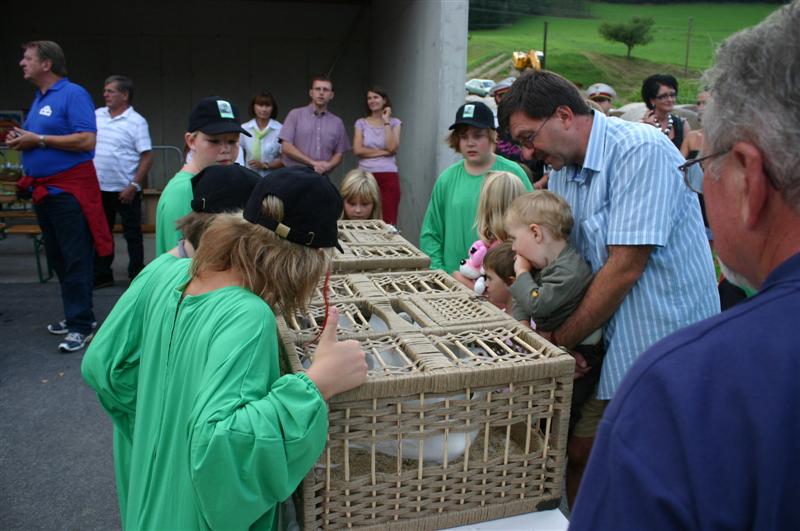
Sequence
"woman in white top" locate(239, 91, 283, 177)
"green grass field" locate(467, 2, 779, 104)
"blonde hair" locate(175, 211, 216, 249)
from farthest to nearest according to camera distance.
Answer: "green grass field" locate(467, 2, 779, 104)
"woman in white top" locate(239, 91, 283, 177)
"blonde hair" locate(175, 211, 216, 249)

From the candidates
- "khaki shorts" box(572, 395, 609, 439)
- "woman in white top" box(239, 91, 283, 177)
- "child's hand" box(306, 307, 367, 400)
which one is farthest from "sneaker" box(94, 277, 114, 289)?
"child's hand" box(306, 307, 367, 400)

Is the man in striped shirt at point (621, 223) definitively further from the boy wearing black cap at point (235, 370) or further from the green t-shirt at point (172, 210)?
the green t-shirt at point (172, 210)

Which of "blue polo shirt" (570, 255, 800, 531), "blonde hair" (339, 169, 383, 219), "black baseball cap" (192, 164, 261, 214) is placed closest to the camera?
"blue polo shirt" (570, 255, 800, 531)

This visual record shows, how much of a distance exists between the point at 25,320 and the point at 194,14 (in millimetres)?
5711

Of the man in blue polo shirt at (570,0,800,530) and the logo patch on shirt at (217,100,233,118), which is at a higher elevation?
the logo patch on shirt at (217,100,233,118)

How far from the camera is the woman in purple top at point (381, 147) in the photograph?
20.0 ft

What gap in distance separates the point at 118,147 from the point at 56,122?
1.52 meters

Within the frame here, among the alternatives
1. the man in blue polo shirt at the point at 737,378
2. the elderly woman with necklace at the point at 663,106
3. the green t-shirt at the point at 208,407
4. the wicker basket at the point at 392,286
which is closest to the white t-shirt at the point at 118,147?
the elderly woman with necklace at the point at 663,106

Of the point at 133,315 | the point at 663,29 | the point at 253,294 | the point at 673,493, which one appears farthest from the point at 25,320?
the point at 663,29

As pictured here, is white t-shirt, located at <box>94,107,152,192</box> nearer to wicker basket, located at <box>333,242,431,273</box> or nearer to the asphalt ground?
the asphalt ground

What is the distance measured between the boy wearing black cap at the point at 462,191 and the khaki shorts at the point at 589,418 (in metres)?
1.55

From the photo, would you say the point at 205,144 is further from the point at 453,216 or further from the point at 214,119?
the point at 453,216

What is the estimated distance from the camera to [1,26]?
884 cm

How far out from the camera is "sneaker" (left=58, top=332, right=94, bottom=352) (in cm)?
453
